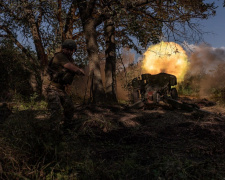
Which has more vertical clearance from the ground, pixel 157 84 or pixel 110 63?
pixel 110 63

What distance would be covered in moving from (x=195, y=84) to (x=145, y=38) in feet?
36.2

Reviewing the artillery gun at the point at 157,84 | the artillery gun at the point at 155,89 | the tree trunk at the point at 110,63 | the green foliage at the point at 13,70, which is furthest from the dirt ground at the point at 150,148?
the green foliage at the point at 13,70

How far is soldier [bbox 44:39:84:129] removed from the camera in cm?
530

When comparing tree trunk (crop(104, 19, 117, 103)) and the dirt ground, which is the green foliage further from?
the dirt ground

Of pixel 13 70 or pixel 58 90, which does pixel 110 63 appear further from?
pixel 58 90

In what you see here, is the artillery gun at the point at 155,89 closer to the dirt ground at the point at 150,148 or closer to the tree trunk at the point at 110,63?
the tree trunk at the point at 110,63

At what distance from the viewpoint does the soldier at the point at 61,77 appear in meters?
5.30

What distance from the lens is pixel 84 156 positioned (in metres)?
3.63

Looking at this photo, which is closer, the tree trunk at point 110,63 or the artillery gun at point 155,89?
the artillery gun at point 155,89

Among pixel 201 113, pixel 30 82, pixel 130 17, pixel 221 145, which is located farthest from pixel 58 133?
pixel 30 82

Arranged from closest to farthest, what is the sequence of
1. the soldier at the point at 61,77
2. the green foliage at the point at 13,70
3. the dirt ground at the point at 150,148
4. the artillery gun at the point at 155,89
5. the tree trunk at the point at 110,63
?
the dirt ground at the point at 150,148 → the soldier at the point at 61,77 → the artillery gun at the point at 155,89 → the tree trunk at the point at 110,63 → the green foliage at the point at 13,70

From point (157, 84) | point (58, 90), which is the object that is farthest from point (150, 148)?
point (157, 84)

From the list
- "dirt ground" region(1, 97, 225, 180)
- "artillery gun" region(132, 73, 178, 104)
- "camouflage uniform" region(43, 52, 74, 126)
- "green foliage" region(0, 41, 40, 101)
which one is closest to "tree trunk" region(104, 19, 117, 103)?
"artillery gun" region(132, 73, 178, 104)

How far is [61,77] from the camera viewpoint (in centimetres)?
543
